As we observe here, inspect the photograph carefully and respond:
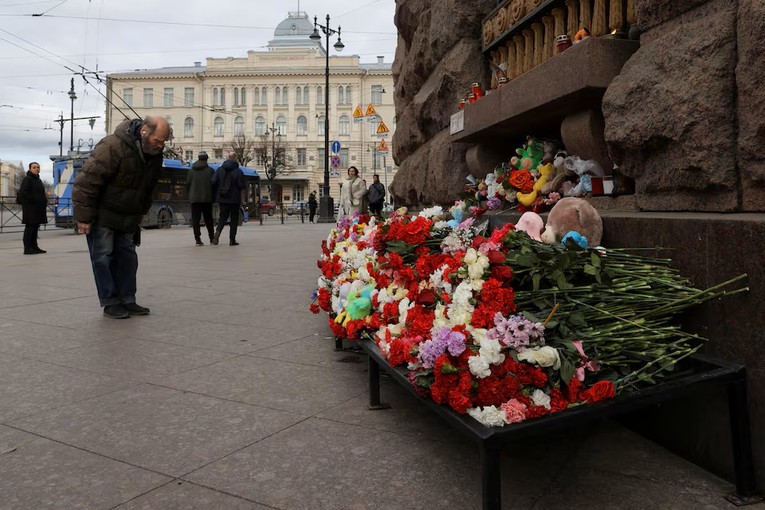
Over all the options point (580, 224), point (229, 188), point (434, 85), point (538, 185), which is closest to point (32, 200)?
point (229, 188)

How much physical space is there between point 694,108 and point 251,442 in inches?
84.7

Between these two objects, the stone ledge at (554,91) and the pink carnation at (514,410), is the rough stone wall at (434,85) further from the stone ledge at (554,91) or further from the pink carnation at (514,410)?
the pink carnation at (514,410)

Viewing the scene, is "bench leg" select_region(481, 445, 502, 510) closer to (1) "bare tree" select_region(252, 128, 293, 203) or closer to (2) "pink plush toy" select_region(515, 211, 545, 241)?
(2) "pink plush toy" select_region(515, 211, 545, 241)

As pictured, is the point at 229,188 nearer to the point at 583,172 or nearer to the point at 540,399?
the point at 583,172

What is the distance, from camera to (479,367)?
186cm

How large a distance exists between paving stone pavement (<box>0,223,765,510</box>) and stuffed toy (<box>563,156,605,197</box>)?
4.44 feet

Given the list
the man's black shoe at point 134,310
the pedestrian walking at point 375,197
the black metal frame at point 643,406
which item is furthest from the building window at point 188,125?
the black metal frame at point 643,406

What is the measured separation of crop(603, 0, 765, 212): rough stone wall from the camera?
7.34 feet

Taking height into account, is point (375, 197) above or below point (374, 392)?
above

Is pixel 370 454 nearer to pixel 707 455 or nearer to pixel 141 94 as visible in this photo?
pixel 707 455

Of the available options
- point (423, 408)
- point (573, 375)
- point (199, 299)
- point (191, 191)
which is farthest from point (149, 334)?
point (191, 191)

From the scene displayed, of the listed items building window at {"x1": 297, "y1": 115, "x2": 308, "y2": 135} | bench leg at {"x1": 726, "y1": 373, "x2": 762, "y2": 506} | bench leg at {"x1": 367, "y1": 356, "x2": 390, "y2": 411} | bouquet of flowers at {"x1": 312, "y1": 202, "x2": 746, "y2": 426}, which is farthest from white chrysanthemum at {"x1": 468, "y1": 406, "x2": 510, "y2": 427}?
building window at {"x1": 297, "y1": 115, "x2": 308, "y2": 135}

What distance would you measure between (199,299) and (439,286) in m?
3.97

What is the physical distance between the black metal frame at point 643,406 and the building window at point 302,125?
73.0 meters
